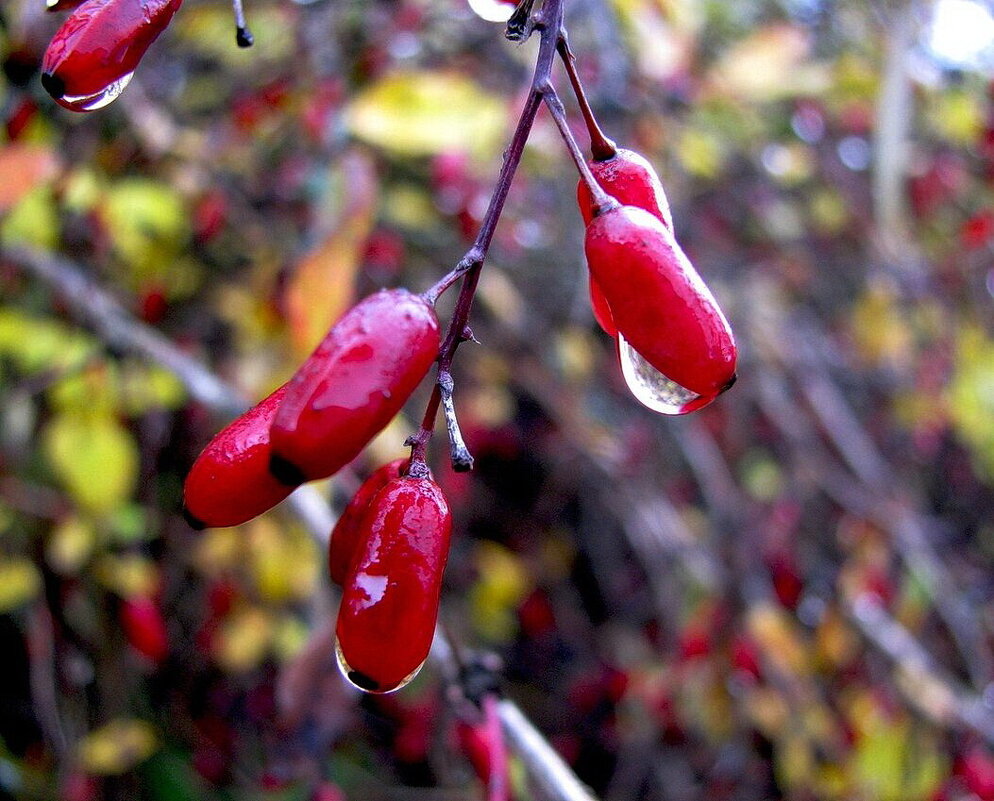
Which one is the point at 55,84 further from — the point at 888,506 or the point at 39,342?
the point at 888,506

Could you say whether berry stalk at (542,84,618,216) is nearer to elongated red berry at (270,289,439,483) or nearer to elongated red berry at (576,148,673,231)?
elongated red berry at (576,148,673,231)

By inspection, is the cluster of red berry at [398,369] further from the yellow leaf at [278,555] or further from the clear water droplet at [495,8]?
the yellow leaf at [278,555]

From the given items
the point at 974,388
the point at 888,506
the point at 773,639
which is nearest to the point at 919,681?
the point at 773,639

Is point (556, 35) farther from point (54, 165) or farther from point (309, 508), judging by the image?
point (54, 165)

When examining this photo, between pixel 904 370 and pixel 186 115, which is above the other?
pixel 186 115

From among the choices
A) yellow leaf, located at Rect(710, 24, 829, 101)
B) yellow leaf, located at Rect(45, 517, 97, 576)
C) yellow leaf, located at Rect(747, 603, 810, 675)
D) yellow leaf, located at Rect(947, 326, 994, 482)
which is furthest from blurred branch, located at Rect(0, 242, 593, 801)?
yellow leaf, located at Rect(947, 326, 994, 482)

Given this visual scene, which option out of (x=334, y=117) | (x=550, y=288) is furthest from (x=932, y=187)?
(x=334, y=117)

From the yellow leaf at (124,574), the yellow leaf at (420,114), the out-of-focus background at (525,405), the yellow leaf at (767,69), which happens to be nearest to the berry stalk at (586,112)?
the out-of-focus background at (525,405)
